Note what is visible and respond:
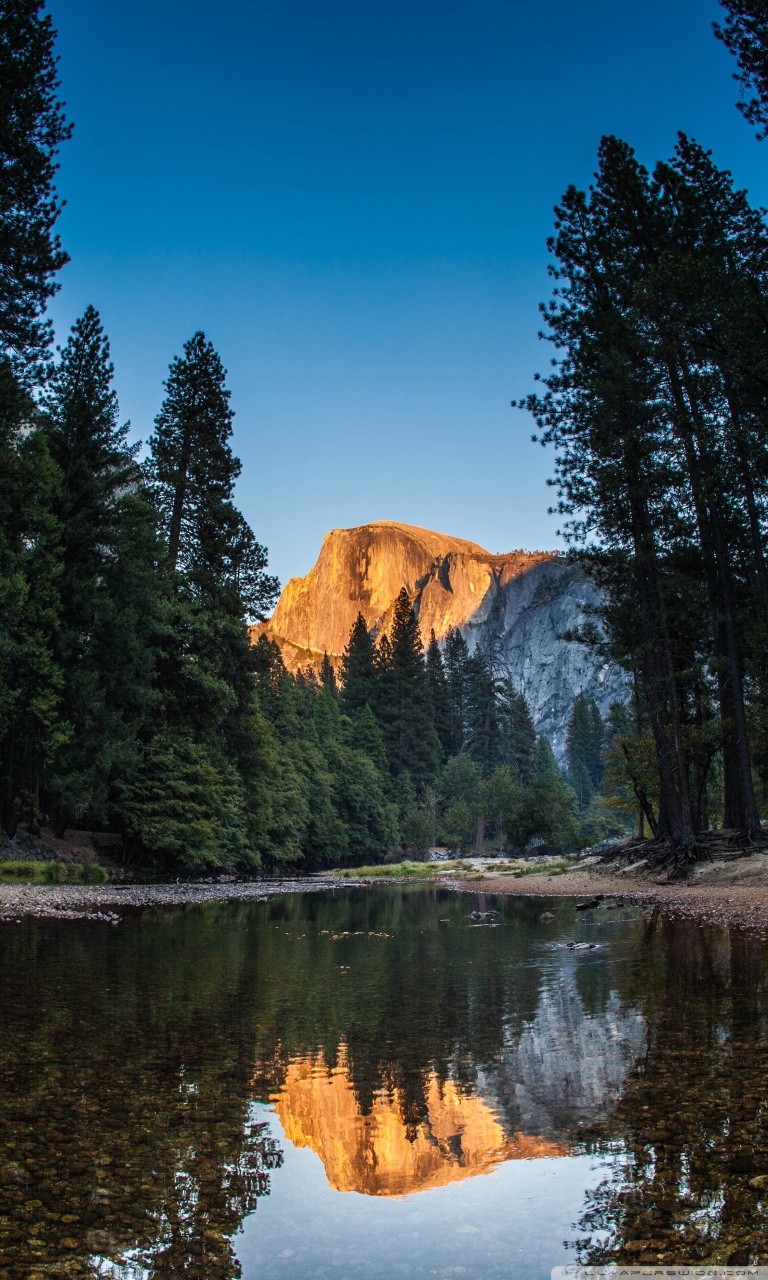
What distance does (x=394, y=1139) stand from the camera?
4730mm

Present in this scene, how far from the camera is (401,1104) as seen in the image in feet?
17.5

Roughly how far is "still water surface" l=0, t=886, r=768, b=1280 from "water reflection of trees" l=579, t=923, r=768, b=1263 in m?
0.02

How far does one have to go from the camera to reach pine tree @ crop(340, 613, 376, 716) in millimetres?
97250

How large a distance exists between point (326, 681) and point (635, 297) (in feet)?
369

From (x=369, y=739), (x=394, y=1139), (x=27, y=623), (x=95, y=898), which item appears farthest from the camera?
(x=369, y=739)

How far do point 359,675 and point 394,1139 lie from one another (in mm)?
Result: 94644

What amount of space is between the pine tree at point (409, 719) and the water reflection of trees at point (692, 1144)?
8569 cm

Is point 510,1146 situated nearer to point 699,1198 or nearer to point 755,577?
point 699,1198

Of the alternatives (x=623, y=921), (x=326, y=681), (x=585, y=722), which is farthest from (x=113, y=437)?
(x=585, y=722)

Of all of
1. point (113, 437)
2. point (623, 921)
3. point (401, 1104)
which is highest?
point (113, 437)

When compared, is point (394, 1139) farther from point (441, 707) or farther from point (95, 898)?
point (441, 707)

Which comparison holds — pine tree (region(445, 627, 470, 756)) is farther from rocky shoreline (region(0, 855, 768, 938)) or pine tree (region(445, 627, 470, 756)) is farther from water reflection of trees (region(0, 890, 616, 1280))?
water reflection of trees (region(0, 890, 616, 1280))

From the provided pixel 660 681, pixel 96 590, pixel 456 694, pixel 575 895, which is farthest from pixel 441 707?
pixel 660 681

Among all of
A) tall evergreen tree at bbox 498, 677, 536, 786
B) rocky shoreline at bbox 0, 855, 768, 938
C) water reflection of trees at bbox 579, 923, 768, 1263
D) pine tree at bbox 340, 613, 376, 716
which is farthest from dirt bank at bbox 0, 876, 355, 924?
tall evergreen tree at bbox 498, 677, 536, 786
